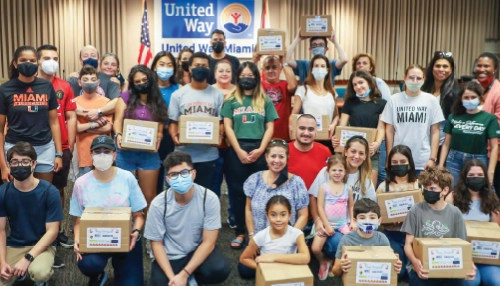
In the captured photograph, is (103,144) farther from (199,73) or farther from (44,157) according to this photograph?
(199,73)

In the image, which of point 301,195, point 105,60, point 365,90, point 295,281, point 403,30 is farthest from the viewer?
point 403,30

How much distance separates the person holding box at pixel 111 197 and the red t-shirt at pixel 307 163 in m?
1.23


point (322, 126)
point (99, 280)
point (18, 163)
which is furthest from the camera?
point (322, 126)

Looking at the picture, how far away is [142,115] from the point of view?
4.24m

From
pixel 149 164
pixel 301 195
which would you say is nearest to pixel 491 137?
pixel 301 195

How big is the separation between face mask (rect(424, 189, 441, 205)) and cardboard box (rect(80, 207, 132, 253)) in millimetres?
1899

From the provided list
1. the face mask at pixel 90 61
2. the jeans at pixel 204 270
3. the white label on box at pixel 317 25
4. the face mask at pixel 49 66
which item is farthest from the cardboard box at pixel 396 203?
the face mask at pixel 90 61

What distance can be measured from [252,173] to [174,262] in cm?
117

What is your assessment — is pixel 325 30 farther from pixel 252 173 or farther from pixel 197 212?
pixel 197 212

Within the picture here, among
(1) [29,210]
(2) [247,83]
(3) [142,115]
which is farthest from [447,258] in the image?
(1) [29,210]

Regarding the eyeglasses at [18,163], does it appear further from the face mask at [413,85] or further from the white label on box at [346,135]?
the face mask at [413,85]

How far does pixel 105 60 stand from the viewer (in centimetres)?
512

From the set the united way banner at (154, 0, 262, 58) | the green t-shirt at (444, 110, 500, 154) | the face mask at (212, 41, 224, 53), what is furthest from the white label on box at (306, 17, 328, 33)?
the united way banner at (154, 0, 262, 58)

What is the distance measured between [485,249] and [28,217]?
291cm
